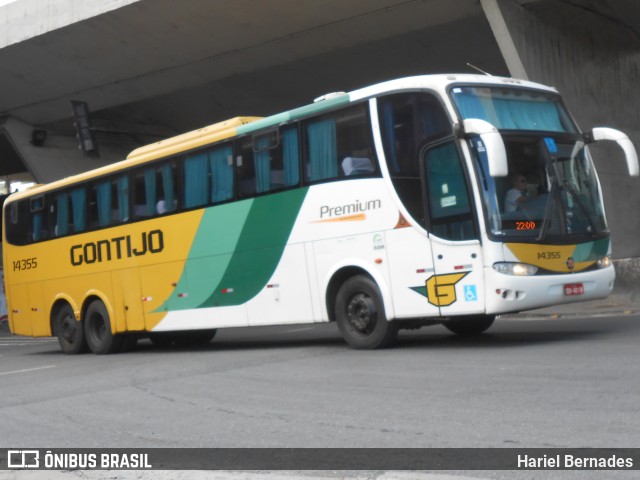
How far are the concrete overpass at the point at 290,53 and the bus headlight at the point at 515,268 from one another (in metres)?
10.8

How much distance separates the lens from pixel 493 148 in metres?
10.4

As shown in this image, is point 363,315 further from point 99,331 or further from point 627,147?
point 99,331

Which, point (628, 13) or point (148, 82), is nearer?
point (628, 13)

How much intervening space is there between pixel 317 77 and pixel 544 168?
59.6 feet

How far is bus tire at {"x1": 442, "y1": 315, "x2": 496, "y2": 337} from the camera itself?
13633 mm

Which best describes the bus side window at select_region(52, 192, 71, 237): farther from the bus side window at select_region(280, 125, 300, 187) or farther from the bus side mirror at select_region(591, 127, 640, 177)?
the bus side mirror at select_region(591, 127, 640, 177)

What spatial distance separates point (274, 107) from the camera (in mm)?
32750

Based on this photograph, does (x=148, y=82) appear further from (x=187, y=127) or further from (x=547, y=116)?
(x=547, y=116)

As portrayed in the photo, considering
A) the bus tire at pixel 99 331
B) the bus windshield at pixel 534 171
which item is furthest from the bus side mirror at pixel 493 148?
the bus tire at pixel 99 331

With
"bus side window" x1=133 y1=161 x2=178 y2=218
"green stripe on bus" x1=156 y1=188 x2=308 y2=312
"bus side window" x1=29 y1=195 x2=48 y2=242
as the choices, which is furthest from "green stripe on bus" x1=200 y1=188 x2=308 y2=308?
"bus side window" x1=29 y1=195 x2=48 y2=242

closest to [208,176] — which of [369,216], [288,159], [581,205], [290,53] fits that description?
[288,159]

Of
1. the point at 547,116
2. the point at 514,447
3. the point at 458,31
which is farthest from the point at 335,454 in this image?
the point at 458,31

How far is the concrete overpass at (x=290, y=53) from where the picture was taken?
2264cm

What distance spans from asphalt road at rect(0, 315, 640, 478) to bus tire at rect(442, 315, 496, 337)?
23cm
